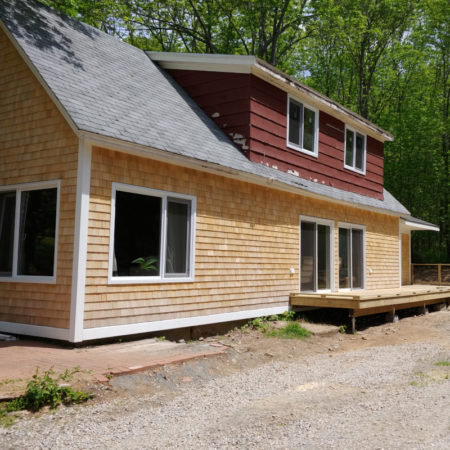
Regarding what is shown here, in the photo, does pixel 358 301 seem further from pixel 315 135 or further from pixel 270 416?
pixel 270 416

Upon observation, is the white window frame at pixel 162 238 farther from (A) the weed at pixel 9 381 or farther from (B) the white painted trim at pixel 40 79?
(A) the weed at pixel 9 381

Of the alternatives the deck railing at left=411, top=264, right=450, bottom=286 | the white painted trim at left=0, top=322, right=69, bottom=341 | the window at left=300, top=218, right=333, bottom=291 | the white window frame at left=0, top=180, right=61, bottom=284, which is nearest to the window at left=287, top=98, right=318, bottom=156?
the window at left=300, top=218, right=333, bottom=291

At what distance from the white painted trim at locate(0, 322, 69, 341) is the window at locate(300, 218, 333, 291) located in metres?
6.41

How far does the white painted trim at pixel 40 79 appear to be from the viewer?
23.2ft

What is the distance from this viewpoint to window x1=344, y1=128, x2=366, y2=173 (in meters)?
14.8

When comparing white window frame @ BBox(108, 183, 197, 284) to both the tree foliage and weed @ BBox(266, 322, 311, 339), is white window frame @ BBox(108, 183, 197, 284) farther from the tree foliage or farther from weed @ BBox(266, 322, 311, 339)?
the tree foliage

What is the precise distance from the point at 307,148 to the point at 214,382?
802 cm

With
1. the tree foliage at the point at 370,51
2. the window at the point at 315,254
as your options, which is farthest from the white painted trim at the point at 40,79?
the tree foliage at the point at 370,51

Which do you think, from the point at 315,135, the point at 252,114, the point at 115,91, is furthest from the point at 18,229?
the point at 315,135

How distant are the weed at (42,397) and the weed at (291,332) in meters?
5.06

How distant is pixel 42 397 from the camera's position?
15.8 feet

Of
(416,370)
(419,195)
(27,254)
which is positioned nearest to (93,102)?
(27,254)

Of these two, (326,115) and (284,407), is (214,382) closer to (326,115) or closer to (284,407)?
(284,407)

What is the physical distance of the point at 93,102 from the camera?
805 cm
